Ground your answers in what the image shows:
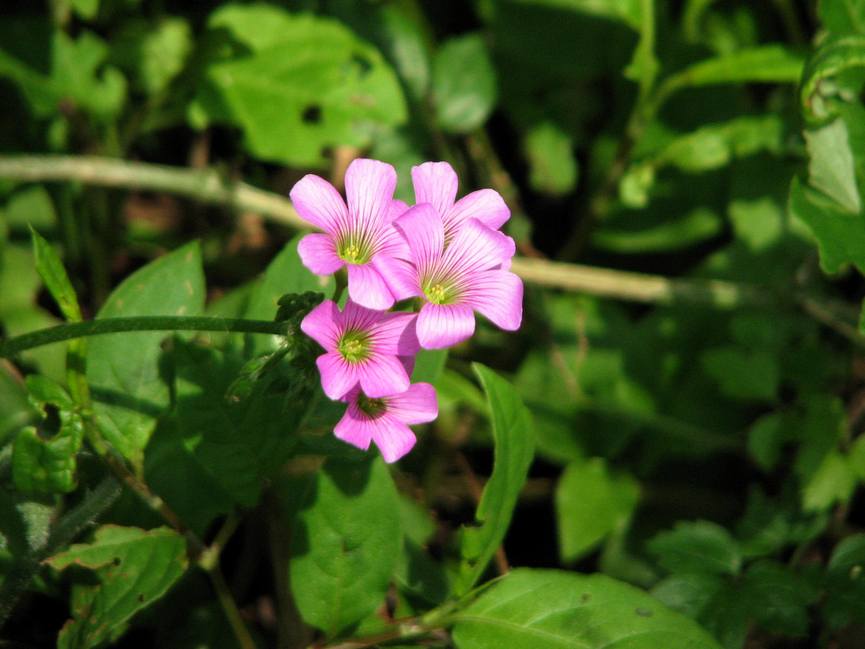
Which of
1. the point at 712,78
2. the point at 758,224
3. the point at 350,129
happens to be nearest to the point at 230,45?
the point at 350,129

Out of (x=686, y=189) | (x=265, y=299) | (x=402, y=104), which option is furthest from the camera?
(x=686, y=189)

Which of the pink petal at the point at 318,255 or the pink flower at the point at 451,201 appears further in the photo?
the pink flower at the point at 451,201

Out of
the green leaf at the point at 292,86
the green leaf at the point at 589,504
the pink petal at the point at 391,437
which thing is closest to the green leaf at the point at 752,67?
the green leaf at the point at 292,86

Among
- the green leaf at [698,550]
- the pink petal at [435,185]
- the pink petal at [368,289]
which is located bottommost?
the green leaf at [698,550]

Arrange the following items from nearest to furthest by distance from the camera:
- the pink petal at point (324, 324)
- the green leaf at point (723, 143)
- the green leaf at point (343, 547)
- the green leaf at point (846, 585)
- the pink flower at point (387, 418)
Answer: the pink petal at point (324, 324) → the pink flower at point (387, 418) → the green leaf at point (343, 547) → the green leaf at point (846, 585) → the green leaf at point (723, 143)

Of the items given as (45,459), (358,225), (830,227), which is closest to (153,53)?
(358,225)

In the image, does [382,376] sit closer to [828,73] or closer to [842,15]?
[828,73]

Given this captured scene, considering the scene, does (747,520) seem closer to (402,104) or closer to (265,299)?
(265,299)

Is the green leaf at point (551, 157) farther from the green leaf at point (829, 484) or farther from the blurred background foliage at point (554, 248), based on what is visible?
the green leaf at point (829, 484)
